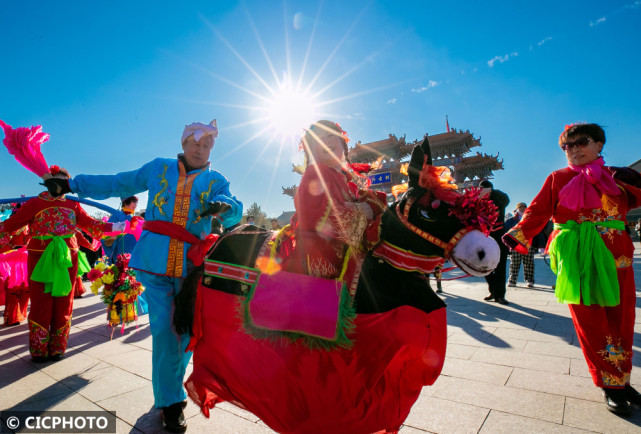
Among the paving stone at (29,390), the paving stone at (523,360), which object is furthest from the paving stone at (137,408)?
the paving stone at (523,360)

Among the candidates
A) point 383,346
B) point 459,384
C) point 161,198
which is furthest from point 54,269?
point 459,384

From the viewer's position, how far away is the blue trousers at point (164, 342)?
7.66ft

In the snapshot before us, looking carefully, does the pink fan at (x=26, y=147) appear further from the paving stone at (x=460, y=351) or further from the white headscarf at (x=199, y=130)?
the paving stone at (x=460, y=351)

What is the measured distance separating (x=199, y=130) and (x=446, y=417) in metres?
2.81

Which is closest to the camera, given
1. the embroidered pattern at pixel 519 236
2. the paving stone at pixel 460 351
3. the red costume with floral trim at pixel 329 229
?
the red costume with floral trim at pixel 329 229

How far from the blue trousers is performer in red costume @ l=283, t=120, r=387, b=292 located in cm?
110

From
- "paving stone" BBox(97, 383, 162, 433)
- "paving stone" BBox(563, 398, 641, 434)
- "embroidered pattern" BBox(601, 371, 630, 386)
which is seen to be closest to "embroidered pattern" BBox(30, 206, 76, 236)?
"paving stone" BBox(97, 383, 162, 433)

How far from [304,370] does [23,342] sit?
4972 millimetres

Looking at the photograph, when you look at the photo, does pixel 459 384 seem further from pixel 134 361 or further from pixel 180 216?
pixel 134 361

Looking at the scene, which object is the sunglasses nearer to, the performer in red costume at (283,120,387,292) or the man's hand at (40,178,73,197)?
the performer in red costume at (283,120,387,292)

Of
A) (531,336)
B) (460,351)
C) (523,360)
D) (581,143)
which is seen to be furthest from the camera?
(531,336)

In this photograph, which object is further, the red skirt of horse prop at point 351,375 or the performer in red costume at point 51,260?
the performer in red costume at point 51,260

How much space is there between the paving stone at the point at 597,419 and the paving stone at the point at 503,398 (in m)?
0.06

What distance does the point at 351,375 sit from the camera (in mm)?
1591
